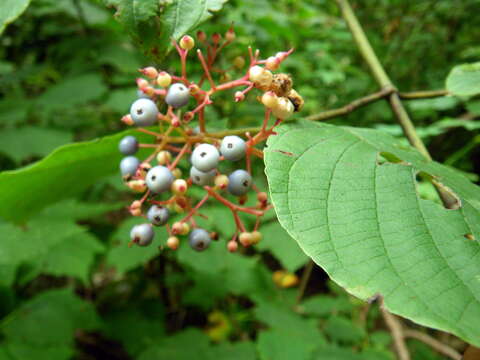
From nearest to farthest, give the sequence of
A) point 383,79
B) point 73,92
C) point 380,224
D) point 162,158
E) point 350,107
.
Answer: point 380,224 < point 162,158 < point 350,107 < point 383,79 < point 73,92

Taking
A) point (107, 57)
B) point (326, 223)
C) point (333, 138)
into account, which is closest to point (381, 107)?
point (107, 57)

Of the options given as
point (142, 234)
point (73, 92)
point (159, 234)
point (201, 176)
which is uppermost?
point (201, 176)

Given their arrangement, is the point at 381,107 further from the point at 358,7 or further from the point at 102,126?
the point at 102,126

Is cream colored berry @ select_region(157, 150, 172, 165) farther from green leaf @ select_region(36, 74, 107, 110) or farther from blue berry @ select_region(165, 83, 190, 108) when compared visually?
green leaf @ select_region(36, 74, 107, 110)

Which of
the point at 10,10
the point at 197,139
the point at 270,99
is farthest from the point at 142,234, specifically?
the point at 10,10

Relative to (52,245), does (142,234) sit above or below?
above

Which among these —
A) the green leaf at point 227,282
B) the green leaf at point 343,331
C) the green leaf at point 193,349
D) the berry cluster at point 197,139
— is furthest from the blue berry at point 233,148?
the green leaf at point 343,331

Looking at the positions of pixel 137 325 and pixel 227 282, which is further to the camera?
pixel 137 325

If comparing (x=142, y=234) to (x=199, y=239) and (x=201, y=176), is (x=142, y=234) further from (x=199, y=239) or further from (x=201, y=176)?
(x=201, y=176)
